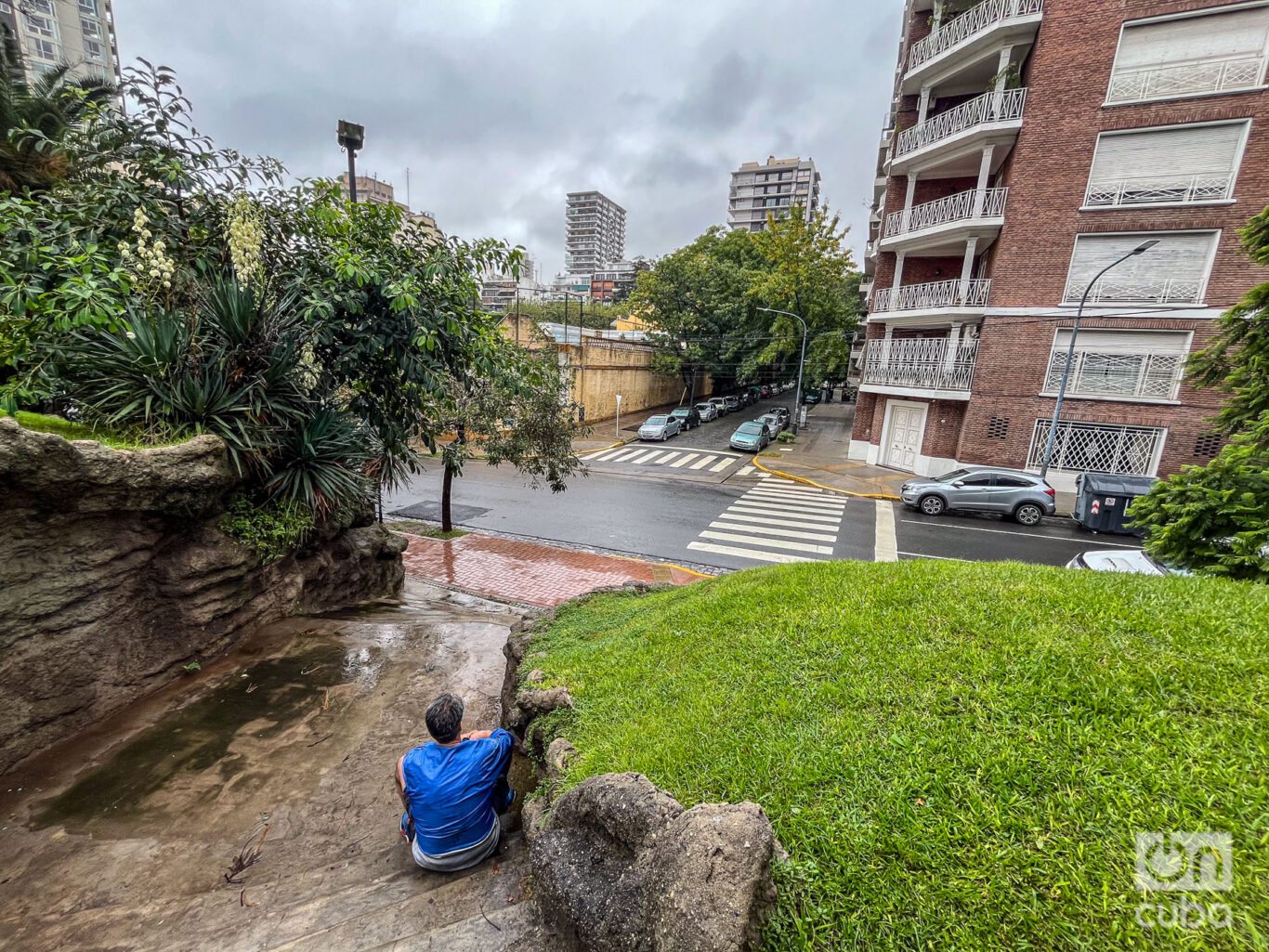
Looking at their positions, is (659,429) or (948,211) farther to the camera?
(659,429)

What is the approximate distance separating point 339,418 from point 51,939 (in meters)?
4.95

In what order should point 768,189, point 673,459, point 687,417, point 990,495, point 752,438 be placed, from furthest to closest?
1. point 768,189
2. point 687,417
3. point 752,438
4. point 673,459
5. point 990,495

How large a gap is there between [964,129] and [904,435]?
32.6 feet

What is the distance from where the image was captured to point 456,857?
2.87 metres

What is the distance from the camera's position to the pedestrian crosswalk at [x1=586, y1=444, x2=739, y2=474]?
65.7ft

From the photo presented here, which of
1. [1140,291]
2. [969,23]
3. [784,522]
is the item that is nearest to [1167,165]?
[1140,291]

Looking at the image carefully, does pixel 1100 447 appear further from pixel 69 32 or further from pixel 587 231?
pixel 587 231

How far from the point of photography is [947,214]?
17.4 meters

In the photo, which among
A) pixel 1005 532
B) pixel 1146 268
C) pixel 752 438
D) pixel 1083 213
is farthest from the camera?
pixel 752 438

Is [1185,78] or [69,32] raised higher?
[69,32]

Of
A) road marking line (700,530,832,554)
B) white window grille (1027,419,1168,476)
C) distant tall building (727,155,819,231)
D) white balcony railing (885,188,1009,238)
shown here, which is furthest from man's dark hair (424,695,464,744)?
distant tall building (727,155,819,231)

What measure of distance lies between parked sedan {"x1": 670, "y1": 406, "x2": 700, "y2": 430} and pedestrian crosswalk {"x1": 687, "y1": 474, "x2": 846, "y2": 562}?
40.6 ft

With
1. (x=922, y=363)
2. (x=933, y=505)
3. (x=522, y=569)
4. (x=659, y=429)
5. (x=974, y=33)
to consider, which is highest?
(x=974, y=33)

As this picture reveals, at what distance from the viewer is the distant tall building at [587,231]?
130000mm
